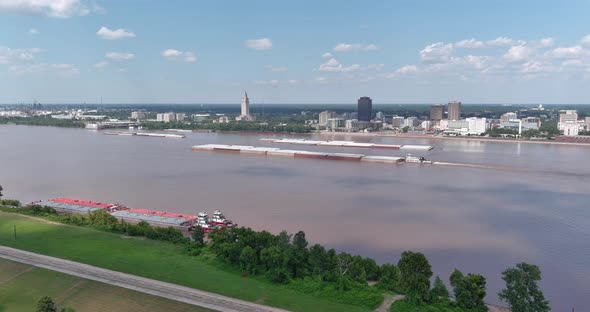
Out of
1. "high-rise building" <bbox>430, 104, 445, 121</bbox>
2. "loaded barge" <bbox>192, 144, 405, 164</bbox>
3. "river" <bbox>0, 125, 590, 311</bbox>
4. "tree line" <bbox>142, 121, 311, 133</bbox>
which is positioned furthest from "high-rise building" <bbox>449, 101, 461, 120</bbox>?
"loaded barge" <bbox>192, 144, 405, 164</bbox>

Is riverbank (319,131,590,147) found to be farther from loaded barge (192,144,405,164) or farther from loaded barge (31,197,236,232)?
loaded barge (31,197,236,232)

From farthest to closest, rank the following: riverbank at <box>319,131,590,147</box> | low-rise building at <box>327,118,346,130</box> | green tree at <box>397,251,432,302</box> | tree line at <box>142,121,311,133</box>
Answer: low-rise building at <box>327,118,346,130</box>
tree line at <box>142,121,311,133</box>
riverbank at <box>319,131,590,147</box>
green tree at <box>397,251,432,302</box>

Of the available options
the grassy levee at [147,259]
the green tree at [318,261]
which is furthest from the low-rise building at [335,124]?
the green tree at [318,261]

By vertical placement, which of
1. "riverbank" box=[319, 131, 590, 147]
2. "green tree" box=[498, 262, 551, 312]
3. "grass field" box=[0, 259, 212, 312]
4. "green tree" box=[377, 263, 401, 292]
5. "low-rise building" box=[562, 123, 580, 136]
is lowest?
"grass field" box=[0, 259, 212, 312]

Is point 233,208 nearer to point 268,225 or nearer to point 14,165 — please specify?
point 268,225

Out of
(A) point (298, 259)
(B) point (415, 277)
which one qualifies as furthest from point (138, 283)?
(B) point (415, 277)

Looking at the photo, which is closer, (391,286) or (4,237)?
(391,286)

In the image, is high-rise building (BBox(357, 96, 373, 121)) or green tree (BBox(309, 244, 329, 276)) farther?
high-rise building (BBox(357, 96, 373, 121))

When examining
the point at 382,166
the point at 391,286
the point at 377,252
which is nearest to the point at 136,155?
the point at 382,166
